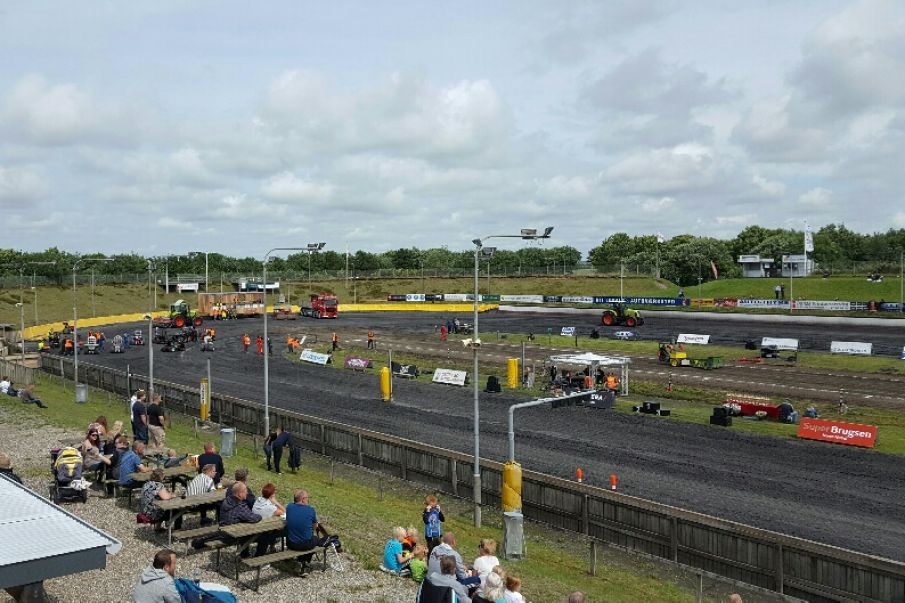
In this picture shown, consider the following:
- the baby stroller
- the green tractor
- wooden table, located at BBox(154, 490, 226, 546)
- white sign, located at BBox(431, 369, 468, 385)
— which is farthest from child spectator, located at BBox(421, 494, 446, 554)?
the green tractor

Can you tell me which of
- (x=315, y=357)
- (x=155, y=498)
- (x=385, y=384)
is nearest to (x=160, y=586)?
(x=155, y=498)

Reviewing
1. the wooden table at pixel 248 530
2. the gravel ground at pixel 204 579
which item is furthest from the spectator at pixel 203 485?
the wooden table at pixel 248 530

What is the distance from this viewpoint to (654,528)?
653 inches

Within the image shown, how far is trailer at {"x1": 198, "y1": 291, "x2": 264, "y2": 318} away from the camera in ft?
287

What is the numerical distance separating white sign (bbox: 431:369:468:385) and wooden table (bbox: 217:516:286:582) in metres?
30.5

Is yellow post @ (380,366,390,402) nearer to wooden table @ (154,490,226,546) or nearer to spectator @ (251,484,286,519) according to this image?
wooden table @ (154,490,226,546)

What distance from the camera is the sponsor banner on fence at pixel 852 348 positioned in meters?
50.7

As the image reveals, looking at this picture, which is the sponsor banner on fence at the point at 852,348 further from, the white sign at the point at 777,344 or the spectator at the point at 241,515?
the spectator at the point at 241,515

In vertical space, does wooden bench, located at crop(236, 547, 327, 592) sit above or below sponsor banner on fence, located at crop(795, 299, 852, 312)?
below

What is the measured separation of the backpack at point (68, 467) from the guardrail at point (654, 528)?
963 centimetres

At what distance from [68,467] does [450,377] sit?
29130 mm

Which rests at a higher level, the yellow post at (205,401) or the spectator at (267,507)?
the spectator at (267,507)

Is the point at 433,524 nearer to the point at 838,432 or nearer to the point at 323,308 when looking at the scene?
the point at 838,432

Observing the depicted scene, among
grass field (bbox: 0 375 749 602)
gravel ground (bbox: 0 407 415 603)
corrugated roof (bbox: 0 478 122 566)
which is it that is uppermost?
corrugated roof (bbox: 0 478 122 566)
